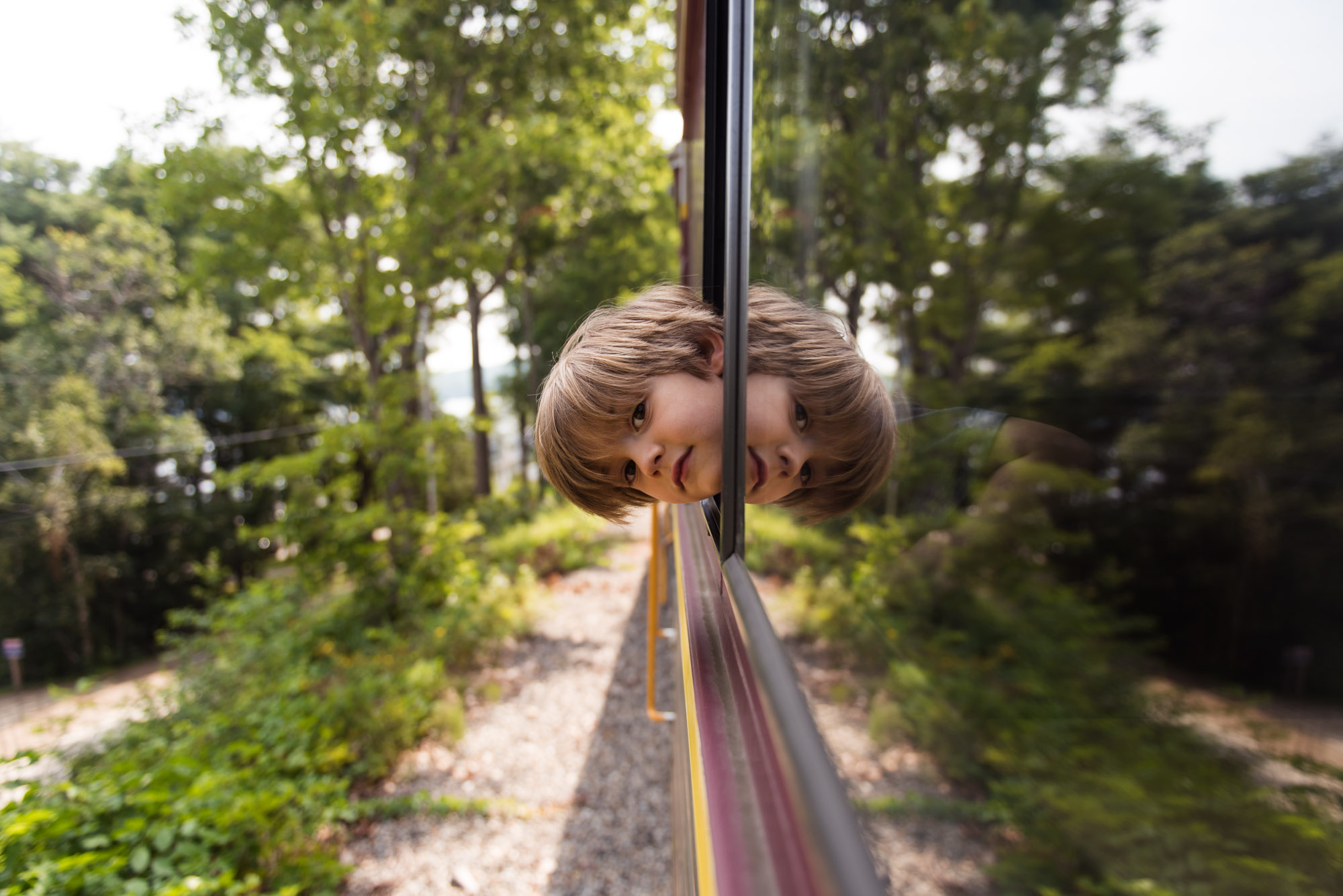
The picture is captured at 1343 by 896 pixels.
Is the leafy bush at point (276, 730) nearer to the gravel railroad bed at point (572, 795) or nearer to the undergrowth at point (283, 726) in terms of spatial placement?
the undergrowth at point (283, 726)

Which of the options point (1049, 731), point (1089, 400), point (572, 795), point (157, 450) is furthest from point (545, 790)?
point (157, 450)

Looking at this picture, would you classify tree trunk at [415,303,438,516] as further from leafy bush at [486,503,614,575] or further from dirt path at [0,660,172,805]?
dirt path at [0,660,172,805]

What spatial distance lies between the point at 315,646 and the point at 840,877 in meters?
5.03

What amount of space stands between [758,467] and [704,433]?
0.25 ft

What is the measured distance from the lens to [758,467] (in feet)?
2.16

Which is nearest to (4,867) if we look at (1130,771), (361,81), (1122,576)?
(1130,771)

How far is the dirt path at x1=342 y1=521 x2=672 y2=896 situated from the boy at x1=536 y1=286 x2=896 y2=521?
8.56ft

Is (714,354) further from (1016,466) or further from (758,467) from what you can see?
(1016,466)

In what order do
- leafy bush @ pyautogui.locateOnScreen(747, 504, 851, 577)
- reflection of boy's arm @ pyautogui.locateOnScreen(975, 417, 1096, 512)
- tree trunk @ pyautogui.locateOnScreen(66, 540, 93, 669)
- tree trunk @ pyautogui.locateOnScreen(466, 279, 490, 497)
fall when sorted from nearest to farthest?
reflection of boy's arm @ pyautogui.locateOnScreen(975, 417, 1096, 512)
leafy bush @ pyautogui.locateOnScreen(747, 504, 851, 577)
tree trunk @ pyautogui.locateOnScreen(466, 279, 490, 497)
tree trunk @ pyautogui.locateOnScreen(66, 540, 93, 669)

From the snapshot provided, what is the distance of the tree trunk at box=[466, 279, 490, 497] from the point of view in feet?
17.2

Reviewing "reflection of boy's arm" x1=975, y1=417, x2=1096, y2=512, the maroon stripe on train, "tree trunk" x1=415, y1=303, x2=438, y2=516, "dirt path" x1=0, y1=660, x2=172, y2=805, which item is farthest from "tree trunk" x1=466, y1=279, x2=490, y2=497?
the maroon stripe on train

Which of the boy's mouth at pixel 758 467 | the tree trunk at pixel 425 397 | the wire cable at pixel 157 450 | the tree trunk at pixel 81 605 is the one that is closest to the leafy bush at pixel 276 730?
the tree trunk at pixel 425 397

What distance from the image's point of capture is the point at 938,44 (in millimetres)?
1765

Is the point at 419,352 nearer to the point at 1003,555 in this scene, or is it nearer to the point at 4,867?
the point at 4,867
